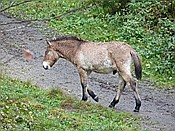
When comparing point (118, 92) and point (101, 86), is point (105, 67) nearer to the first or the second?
point (118, 92)

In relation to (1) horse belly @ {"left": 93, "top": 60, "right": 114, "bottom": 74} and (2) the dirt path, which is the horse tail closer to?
(1) horse belly @ {"left": 93, "top": 60, "right": 114, "bottom": 74}

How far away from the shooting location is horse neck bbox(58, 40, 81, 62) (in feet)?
34.2

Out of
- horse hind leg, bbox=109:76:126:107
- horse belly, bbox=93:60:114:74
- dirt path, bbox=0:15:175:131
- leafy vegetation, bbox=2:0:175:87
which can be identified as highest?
horse belly, bbox=93:60:114:74

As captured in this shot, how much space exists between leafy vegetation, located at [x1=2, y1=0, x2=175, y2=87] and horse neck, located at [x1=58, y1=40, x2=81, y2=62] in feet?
9.86

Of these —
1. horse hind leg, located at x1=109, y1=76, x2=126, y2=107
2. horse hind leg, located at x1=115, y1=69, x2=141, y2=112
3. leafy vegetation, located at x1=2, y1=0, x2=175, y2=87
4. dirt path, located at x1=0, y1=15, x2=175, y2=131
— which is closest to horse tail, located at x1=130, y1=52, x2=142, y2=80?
horse hind leg, located at x1=115, y1=69, x2=141, y2=112

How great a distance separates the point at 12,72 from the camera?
12.8m

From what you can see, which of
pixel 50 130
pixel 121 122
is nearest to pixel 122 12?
pixel 121 122

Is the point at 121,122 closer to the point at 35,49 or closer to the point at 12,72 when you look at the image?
the point at 12,72

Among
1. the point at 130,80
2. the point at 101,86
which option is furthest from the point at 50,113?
the point at 101,86

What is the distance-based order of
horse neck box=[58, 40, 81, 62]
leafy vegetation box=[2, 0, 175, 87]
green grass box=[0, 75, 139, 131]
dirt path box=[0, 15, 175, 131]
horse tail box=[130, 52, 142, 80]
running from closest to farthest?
green grass box=[0, 75, 139, 131] < dirt path box=[0, 15, 175, 131] < horse tail box=[130, 52, 142, 80] < horse neck box=[58, 40, 81, 62] < leafy vegetation box=[2, 0, 175, 87]

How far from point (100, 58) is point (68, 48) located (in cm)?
89

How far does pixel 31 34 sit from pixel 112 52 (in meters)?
8.30

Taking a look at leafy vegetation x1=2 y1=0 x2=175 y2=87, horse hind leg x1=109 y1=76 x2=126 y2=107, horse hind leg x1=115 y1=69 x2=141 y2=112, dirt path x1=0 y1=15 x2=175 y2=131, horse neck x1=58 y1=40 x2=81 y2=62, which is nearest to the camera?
dirt path x1=0 y1=15 x2=175 y2=131

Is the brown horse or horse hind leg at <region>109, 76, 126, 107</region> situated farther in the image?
horse hind leg at <region>109, 76, 126, 107</region>
